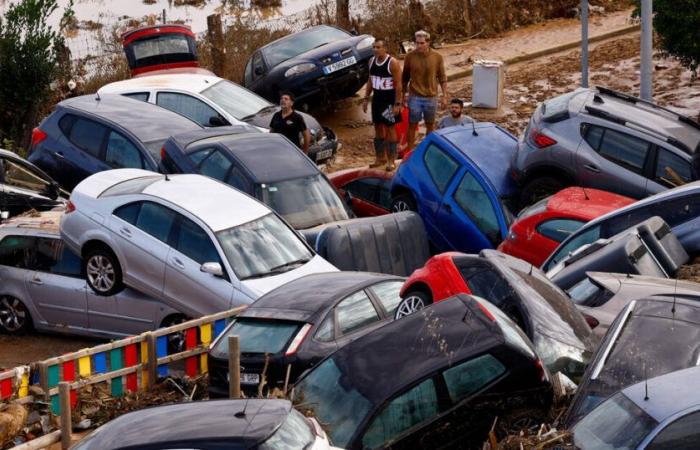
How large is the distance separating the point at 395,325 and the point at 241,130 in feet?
25.5

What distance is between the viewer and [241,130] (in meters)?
16.5

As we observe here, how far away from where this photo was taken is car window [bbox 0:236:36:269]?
561 inches

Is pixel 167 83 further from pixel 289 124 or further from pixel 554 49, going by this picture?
pixel 554 49

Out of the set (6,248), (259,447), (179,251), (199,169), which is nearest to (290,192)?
(199,169)

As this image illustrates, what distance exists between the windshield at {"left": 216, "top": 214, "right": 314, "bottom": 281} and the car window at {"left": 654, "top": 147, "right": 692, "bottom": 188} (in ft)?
14.7

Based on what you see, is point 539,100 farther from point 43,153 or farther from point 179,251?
point 179,251

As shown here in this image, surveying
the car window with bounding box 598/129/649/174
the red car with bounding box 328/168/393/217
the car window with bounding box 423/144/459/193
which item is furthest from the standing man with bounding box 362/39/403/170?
the car window with bounding box 598/129/649/174

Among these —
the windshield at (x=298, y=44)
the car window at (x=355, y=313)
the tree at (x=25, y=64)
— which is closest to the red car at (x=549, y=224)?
the car window at (x=355, y=313)

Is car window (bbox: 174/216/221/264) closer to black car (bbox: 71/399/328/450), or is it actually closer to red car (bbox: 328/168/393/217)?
red car (bbox: 328/168/393/217)

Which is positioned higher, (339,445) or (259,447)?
(259,447)

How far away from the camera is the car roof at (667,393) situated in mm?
6918

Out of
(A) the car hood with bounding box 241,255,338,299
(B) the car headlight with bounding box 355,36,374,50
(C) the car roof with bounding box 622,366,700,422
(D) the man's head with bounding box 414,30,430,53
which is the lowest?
(A) the car hood with bounding box 241,255,338,299

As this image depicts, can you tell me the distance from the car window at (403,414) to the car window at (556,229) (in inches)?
237

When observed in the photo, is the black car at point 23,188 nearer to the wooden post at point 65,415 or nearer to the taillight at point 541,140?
the taillight at point 541,140
